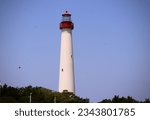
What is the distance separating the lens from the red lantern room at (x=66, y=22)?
50906 mm

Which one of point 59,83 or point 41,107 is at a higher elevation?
point 59,83

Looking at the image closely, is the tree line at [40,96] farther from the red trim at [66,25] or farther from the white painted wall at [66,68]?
the red trim at [66,25]

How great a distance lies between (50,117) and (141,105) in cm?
183

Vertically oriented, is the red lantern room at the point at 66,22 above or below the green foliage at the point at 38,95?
above

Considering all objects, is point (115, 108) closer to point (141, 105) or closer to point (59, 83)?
point (141, 105)

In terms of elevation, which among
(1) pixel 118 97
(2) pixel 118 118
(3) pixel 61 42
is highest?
(3) pixel 61 42

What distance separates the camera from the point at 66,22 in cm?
5166

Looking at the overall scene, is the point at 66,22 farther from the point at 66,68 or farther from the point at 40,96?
the point at 40,96

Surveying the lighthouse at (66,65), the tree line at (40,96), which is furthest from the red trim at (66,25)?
the tree line at (40,96)

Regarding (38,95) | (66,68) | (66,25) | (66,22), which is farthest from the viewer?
(66,22)

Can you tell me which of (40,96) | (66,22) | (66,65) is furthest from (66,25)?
(40,96)

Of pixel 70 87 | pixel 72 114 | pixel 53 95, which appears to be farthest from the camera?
pixel 70 87

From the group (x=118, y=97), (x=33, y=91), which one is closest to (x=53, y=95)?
(x=33, y=91)

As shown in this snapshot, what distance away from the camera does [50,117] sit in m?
8.82
